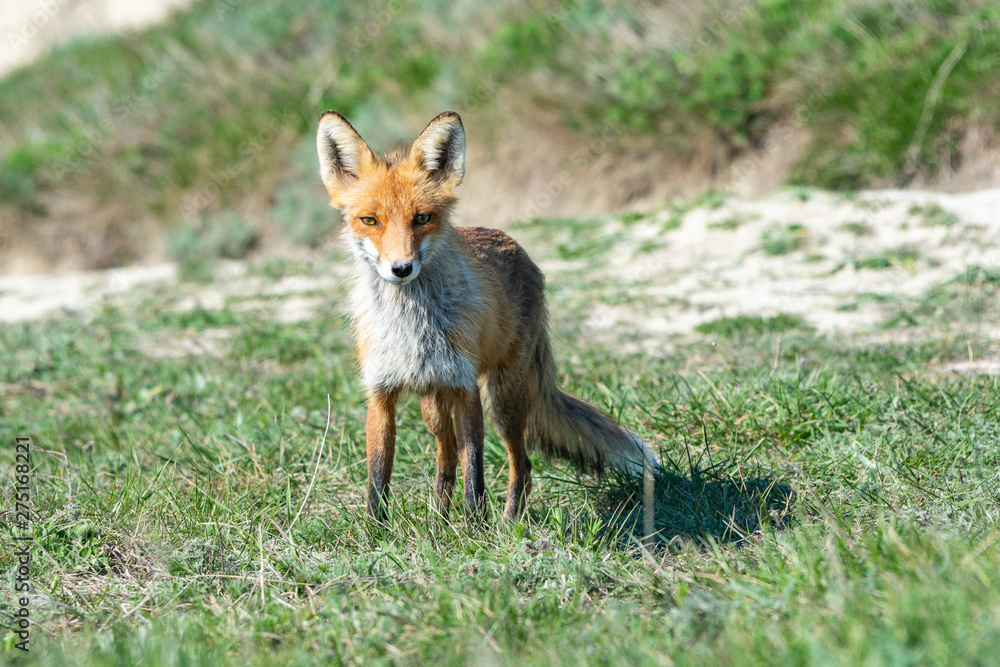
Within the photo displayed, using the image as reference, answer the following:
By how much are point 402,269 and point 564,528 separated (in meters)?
1.25

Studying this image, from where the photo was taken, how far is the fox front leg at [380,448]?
3701 mm

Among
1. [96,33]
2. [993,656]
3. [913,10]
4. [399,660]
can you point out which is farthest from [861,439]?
[96,33]

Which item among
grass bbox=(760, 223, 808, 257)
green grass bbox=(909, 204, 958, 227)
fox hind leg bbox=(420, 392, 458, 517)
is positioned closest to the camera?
fox hind leg bbox=(420, 392, 458, 517)

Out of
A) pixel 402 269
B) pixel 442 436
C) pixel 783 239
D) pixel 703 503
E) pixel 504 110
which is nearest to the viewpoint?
pixel 402 269

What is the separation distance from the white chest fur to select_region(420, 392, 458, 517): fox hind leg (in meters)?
0.23

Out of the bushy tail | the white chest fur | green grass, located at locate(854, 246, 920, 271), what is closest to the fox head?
the white chest fur

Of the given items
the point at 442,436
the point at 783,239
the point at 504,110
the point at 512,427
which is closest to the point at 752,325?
the point at 783,239

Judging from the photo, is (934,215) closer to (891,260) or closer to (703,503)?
(891,260)

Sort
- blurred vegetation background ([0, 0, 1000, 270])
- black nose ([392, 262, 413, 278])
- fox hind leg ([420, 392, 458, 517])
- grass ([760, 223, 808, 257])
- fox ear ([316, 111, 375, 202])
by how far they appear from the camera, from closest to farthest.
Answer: black nose ([392, 262, 413, 278]) < fox ear ([316, 111, 375, 202]) < fox hind leg ([420, 392, 458, 517]) < grass ([760, 223, 808, 257]) < blurred vegetation background ([0, 0, 1000, 270])

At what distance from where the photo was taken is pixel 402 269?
133 inches

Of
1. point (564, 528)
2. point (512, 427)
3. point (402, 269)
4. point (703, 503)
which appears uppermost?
point (402, 269)

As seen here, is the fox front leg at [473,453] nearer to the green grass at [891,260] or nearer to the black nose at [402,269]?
the black nose at [402,269]

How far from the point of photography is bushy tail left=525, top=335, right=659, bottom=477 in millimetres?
4109

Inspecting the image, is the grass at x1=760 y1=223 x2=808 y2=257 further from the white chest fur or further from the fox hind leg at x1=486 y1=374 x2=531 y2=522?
the white chest fur
